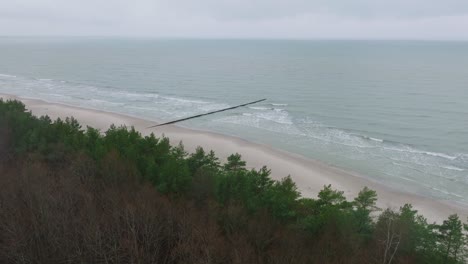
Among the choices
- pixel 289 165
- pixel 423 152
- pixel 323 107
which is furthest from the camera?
pixel 323 107

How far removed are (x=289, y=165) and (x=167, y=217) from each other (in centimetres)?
2172

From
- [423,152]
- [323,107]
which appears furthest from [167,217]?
[323,107]

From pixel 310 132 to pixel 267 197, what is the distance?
89.1 ft

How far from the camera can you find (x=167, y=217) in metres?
15.0

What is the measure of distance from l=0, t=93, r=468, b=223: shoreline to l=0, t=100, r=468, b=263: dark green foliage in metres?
8.85

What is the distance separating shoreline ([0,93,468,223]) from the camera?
2848 centimetres

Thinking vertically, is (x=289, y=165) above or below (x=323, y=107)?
below

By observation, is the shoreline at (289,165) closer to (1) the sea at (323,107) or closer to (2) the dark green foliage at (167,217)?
(1) the sea at (323,107)

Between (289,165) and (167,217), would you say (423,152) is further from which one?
(167,217)

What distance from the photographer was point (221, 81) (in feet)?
273

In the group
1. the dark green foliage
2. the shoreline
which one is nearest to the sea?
the shoreline

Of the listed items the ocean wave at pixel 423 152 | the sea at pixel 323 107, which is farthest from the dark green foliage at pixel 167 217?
the ocean wave at pixel 423 152

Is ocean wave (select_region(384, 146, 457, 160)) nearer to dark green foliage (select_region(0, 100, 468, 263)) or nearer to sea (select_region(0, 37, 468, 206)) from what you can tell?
sea (select_region(0, 37, 468, 206))

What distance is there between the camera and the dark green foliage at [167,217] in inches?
508
